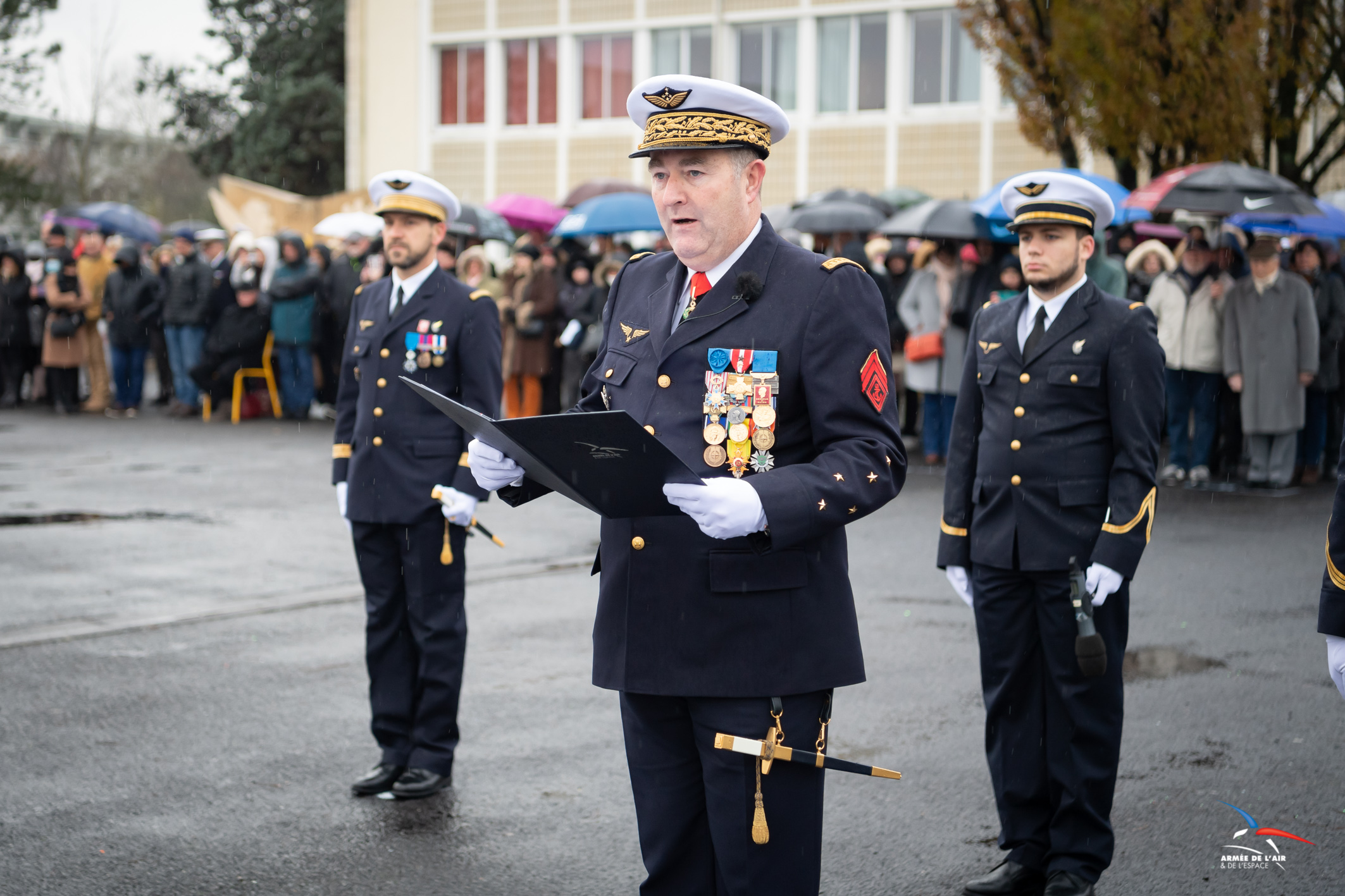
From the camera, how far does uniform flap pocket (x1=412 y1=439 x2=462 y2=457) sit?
210 inches

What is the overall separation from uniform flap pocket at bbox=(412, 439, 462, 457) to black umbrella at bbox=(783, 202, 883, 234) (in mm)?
11253

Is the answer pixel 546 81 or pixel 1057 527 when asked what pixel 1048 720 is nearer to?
pixel 1057 527

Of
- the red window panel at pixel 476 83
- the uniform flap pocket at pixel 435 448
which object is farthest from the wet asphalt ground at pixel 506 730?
the red window panel at pixel 476 83

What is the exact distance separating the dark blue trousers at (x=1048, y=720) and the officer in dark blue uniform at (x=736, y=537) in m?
1.45

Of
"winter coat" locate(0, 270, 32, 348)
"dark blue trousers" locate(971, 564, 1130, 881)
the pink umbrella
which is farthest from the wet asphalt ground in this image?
the pink umbrella

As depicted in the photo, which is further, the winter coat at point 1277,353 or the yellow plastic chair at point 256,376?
the yellow plastic chair at point 256,376

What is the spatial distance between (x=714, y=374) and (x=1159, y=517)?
29.8 ft

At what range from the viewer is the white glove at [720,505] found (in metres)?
2.66

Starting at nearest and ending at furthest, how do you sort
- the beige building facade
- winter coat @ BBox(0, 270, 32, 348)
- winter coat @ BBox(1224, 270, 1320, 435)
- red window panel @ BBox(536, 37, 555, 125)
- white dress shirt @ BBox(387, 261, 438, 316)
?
white dress shirt @ BBox(387, 261, 438, 316) → winter coat @ BBox(1224, 270, 1320, 435) → winter coat @ BBox(0, 270, 32, 348) → the beige building facade → red window panel @ BBox(536, 37, 555, 125)

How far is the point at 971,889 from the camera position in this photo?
4.32 meters

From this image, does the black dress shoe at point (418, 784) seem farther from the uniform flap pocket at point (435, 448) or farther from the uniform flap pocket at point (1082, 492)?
the uniform flap pocket at point (1082, 492)

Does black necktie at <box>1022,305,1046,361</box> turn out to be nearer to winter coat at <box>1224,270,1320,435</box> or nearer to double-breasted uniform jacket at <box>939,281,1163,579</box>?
double-breasted uniform jacket at <box>939,281,1163,579</box>

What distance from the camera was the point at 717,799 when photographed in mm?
3016

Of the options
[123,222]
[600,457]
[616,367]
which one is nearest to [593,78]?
[123,222]
